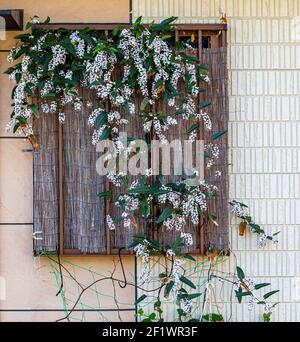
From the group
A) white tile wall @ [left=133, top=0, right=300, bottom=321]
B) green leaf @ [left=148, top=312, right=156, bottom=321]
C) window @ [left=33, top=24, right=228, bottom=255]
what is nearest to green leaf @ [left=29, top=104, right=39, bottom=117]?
window @ [left=33, top=24, right=228, bottom=255]

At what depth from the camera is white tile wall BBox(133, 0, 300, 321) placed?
10.3ft

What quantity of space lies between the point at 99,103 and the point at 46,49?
0.42 m

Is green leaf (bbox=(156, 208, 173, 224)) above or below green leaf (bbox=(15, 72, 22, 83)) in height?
below

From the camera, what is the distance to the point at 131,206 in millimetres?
2980

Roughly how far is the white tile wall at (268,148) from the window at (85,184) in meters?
0.12

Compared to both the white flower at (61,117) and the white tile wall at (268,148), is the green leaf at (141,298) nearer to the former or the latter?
the white tile wall at (268,148)

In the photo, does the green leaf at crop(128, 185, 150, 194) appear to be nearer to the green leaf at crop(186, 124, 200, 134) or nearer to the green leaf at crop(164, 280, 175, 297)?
the green leaf at crop(186, 124, 200, 134)

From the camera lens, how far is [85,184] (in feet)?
10.1

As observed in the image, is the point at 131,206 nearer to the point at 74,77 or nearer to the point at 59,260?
the point at 59,260

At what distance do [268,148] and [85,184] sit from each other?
107cm

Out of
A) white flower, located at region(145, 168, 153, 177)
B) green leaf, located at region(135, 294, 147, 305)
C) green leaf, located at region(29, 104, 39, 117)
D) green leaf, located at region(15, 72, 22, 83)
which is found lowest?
green leaf, located at region(135, 294, 147, 305)

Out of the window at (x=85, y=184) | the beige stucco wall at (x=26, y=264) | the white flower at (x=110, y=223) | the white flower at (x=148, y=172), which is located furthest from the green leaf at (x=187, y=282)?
the white flower at (x=148, y=172)

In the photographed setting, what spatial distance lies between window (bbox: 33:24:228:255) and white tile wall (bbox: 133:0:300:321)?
116mm

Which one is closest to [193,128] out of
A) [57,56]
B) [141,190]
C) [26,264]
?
[141,190]
